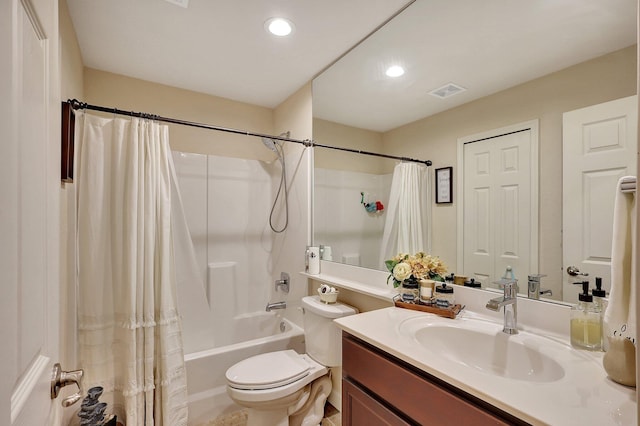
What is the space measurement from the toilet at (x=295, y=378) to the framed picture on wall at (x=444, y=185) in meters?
0.82

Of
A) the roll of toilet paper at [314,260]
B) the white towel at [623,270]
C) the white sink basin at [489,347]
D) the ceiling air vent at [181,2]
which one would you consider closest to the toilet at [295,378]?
the roll of toilet paper at [314,260]

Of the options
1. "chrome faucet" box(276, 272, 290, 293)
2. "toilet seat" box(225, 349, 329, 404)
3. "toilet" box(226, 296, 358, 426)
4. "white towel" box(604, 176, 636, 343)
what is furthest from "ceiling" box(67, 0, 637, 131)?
"toilet seat" box(225, 349, 329, 404)

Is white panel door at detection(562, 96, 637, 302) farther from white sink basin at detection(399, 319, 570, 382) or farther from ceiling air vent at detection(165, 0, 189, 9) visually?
ceiling air vent at detection(165, 0, 189, 9)

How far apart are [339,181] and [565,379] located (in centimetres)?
161

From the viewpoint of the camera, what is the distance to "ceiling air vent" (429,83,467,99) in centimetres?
140

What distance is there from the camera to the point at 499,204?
1.22m

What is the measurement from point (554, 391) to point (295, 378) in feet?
4.12

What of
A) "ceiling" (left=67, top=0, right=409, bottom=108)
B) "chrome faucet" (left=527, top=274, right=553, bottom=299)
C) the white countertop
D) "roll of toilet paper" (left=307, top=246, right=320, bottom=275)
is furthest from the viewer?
"roll of toilet paper" (left=307, top=246, right=320, bottom=275)

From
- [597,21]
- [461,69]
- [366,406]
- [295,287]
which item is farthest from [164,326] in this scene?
[597,21]

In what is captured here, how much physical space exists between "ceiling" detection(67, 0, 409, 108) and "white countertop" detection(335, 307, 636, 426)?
164 cm

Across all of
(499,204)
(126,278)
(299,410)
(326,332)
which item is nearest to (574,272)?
(499,204)

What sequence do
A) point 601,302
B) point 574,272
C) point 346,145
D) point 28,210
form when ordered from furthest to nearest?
point 346,145, point 574,272, point 601,302, point 28,210

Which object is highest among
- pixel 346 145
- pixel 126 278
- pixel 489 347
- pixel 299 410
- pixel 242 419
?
pixel 346 145

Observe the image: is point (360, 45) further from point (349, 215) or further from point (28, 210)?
point (28, 210)
